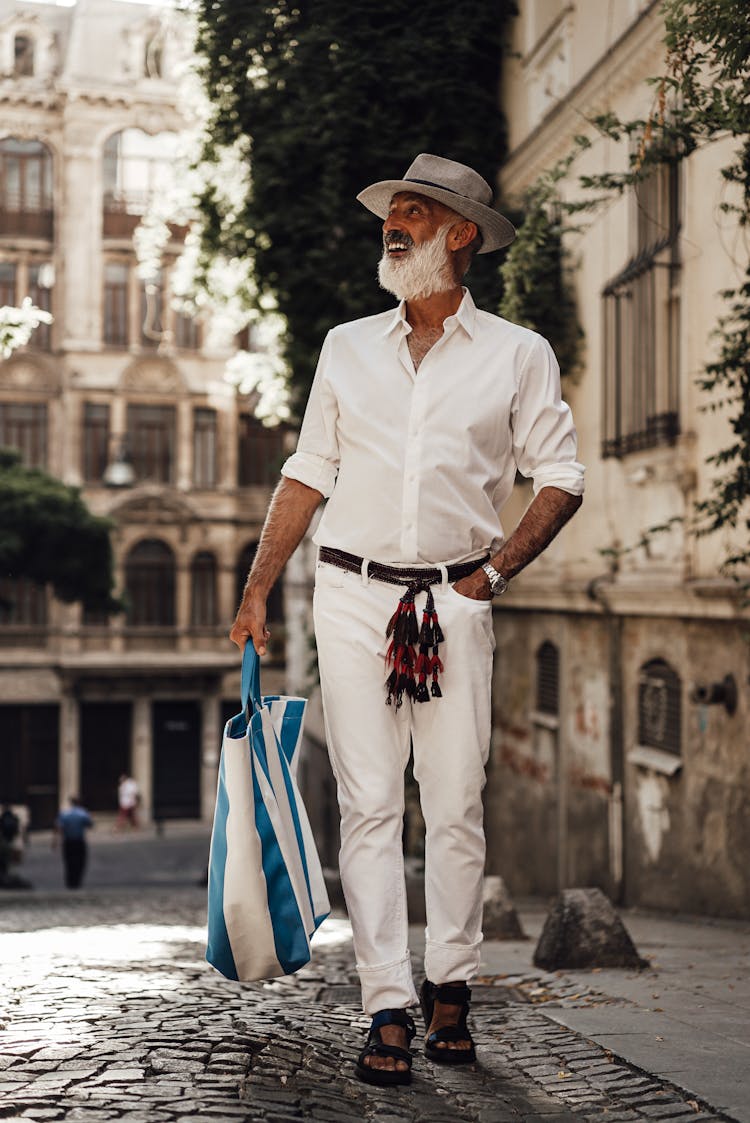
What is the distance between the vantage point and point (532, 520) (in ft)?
13.1

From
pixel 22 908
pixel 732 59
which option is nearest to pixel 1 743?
pixel 22 908

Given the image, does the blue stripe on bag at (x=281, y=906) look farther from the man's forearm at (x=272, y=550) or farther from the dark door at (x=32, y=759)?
the dark door at (x=32, y=759)

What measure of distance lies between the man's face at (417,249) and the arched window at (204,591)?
3424cm

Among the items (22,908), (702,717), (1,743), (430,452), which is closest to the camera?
(430,452)

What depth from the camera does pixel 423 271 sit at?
4.16 meters

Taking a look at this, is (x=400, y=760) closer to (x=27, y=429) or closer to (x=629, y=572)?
(x=629, y=572)

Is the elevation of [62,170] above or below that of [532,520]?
above

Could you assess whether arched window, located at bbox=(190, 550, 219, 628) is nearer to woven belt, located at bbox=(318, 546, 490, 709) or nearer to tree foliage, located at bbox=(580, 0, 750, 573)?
tree foliage, located at bbox=(580, 0, 750, 573)

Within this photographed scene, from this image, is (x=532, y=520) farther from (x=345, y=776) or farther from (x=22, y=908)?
(x=22, y=908)

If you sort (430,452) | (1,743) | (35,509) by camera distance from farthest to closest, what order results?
1. (1,743)
2. (35,509)
3. (430,452)

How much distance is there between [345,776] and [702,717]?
730 cm

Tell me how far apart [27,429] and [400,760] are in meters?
35.0

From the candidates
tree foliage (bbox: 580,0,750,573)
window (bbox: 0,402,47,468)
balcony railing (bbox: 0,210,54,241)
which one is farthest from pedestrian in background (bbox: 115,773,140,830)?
tree foliage (bbox: 580,0,750,573)

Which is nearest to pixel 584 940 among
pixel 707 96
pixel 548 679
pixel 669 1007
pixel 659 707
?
pixel 669 1007
